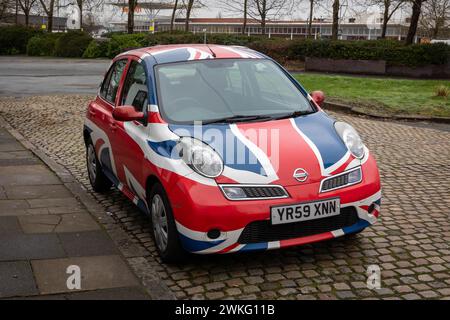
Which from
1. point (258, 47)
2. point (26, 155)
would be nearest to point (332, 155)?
point (26, 155)

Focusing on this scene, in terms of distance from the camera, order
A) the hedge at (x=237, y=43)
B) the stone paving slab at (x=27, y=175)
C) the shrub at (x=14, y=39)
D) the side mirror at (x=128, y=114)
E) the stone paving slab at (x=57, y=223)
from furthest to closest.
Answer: the shrub at (x=14, y=39)
the hedge at (x=237, y=43)
the stone paving slab at (x=27, y=175)
the stone paving slab at (x=57, y=223)
the side mirror at (x=128, y=114)

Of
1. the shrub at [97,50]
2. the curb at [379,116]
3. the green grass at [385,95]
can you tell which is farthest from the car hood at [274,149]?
the shrub at [97,50]

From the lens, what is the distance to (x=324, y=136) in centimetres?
504

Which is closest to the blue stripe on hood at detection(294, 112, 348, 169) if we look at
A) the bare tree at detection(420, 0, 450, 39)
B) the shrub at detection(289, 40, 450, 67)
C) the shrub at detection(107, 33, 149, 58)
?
the shrub at detection(289, 40, 450, 67)

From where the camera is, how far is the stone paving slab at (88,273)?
443 centimetres

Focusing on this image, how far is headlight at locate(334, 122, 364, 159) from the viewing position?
197 inches

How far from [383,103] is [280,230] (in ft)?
37.9

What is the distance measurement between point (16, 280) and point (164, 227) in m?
1.17

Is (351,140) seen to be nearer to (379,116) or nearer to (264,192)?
(264,192)

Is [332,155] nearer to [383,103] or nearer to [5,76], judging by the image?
[383,103]

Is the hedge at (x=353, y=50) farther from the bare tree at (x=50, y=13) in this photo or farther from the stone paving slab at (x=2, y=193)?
the bare tree at (x=50, y=13)

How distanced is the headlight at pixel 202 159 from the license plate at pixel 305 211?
520mm
